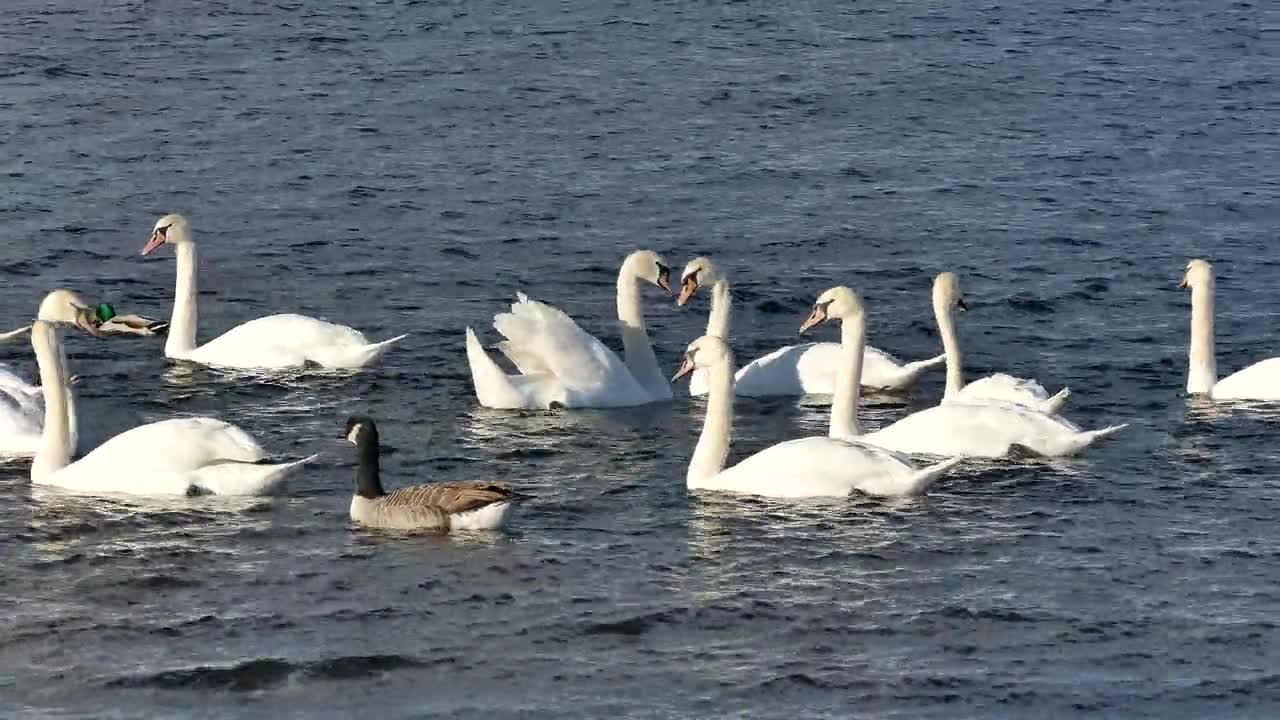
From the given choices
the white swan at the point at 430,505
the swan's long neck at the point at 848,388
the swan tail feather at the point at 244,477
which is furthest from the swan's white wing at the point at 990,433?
the swan tail feather at the point at 244,477

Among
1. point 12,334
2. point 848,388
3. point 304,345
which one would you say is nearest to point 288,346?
point 304,345

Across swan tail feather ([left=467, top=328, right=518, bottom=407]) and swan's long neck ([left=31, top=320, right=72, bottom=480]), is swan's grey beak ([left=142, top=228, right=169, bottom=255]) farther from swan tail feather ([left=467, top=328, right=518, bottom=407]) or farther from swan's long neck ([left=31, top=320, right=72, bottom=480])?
swan's long neck ([left=31, top=320, right=72, bottom=480])

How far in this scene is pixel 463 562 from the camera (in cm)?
1440

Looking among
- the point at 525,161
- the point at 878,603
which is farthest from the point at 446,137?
the point at 878,603

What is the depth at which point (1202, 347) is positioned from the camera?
61.8 ft

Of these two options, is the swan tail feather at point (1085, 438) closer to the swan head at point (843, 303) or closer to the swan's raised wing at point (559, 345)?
the swan head at point (843, 303)

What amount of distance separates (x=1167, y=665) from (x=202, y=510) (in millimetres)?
5916

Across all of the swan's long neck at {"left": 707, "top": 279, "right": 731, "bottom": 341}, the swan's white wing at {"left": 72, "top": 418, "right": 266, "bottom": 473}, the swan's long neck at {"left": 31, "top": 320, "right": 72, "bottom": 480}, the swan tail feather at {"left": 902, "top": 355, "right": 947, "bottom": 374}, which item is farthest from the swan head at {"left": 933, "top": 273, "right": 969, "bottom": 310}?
the swan's long neck at {"left": 31, "top": 320, "right": 72, "bottom": 480}

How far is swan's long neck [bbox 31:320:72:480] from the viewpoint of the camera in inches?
637

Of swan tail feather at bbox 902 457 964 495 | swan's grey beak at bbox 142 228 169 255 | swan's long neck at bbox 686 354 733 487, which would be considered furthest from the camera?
swan's grey beak at bbox 142 228 169 255

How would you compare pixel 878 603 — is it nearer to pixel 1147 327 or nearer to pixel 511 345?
pixel 511 345

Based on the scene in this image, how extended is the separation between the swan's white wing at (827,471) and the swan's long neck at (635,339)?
3.36 metres

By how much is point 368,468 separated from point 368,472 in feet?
0.08

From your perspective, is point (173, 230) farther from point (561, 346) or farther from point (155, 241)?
point (561, 346)
